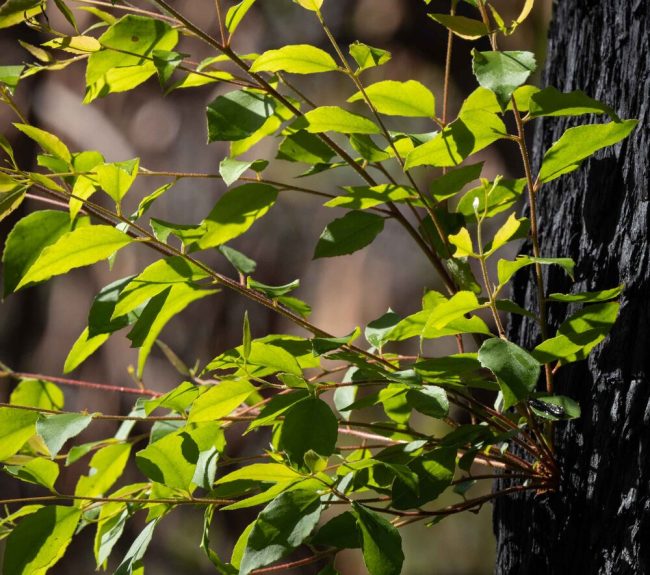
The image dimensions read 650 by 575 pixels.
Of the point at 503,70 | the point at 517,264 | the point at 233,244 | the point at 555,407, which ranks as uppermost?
the point at 503,70

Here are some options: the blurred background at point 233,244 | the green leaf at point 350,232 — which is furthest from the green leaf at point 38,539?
the blurred background at point 233,244

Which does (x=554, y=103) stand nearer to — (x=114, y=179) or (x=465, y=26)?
(x=465, y=26)

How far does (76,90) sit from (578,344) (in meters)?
1.74

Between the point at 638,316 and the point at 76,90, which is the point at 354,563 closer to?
the point at 638,316

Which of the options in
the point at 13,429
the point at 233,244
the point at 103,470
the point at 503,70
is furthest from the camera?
the point at 233,244

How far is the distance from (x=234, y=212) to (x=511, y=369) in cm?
20

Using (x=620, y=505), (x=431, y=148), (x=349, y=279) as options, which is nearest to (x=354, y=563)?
(x=349, y=279)

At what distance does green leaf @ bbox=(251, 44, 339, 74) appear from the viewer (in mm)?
493

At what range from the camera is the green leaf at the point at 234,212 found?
53 cm

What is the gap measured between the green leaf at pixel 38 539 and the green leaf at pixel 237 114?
244mm

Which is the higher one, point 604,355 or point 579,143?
point 579,143

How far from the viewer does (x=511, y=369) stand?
45 centimetres

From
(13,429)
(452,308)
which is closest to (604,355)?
(452,308)

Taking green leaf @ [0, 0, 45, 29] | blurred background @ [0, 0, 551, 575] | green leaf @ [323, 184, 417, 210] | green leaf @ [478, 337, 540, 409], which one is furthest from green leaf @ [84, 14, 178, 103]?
blurred background @ [0, 0, 551, 575]
